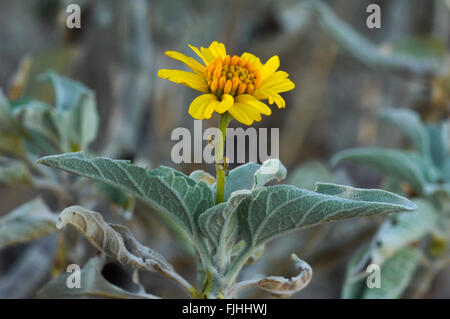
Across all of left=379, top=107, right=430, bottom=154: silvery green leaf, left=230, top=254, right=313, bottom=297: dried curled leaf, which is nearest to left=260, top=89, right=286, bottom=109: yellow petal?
left=230, top=254, right=313, bottom=297: dried curled leaf

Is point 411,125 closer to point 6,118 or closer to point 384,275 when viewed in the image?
point 384,275

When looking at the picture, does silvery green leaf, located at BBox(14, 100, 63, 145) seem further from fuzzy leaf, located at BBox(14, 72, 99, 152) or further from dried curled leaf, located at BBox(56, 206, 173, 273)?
dried curled leaf, located at BBox(56, 206, 173, 273)

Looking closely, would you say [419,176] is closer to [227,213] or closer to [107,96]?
[227,213]

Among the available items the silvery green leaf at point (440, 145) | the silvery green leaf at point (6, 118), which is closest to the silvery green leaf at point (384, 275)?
the silvery green leaf at point (440, 145)

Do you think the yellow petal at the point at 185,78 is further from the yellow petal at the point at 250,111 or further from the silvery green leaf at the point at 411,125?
the silvery green leaf at the point at 411,125

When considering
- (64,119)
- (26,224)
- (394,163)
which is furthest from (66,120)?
(394,163)
